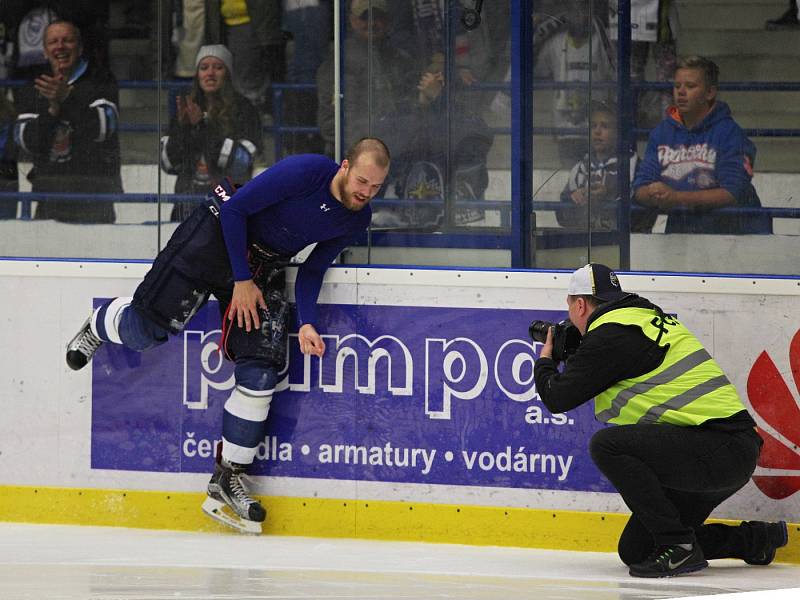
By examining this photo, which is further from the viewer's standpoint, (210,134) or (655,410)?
(210,134)

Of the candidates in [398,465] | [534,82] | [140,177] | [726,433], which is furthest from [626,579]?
[140,177]

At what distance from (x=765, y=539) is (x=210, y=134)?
2.41m

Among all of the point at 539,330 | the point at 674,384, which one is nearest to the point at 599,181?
the point at 539,330

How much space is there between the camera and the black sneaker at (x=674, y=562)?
14.1ft

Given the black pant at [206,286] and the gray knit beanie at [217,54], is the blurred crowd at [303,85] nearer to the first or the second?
the gray knit beanie at [217,54]

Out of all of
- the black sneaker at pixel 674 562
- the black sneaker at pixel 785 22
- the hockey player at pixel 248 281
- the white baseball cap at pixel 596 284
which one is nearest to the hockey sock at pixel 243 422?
the hockey player at pixel 248 281

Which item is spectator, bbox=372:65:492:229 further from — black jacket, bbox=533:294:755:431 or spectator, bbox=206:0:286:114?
black jacket, bbox=533:294:755:431

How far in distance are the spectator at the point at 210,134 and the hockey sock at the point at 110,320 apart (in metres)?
0.41

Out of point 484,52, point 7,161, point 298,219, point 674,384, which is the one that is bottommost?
Answer: point 674,384

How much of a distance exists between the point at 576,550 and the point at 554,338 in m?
0.81

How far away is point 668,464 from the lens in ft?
14.0

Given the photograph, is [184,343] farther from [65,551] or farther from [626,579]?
[626,579]

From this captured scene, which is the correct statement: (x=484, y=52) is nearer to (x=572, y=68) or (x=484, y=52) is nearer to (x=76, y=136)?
(x=572, y=68)

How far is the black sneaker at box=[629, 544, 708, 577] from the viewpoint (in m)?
4.29
